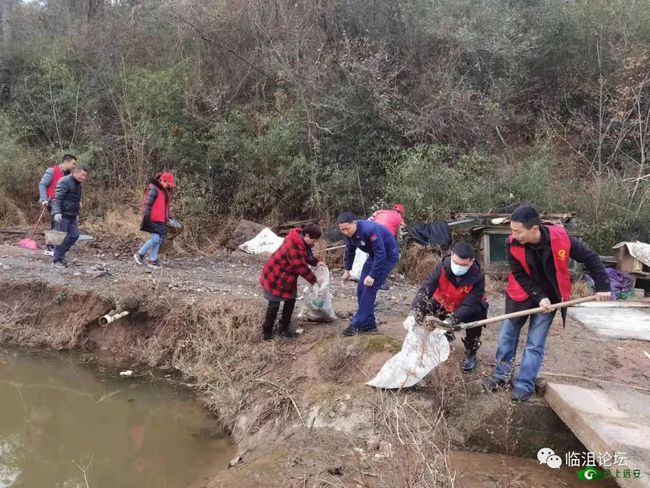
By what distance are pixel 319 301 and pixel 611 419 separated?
309 cm

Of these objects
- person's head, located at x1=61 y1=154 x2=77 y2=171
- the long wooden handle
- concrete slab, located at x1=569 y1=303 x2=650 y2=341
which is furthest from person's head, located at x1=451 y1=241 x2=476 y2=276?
person's head, located at x1=61 y1=154 x2=77 y2=171

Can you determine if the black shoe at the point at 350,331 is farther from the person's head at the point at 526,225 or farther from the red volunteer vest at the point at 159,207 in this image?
the red volunteer vest at the point at 159,207

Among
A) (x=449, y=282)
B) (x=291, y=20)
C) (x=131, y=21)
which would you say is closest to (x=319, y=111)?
(x=291, y=20)

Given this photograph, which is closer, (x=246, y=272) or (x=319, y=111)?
(x=246, y=272)

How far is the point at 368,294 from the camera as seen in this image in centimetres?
538

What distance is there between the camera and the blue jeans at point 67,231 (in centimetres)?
750

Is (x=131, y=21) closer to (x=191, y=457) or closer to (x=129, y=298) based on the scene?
(x=129, y=298)

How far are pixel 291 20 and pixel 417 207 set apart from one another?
510 centimetres

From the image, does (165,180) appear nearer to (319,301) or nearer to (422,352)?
(319,301)

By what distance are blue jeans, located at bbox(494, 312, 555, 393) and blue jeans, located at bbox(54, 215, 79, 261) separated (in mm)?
6094

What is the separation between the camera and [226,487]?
3918mm

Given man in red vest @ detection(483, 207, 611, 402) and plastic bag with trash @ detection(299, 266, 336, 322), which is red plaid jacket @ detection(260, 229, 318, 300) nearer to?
plastic bag with trash @ detection(299, 266, 336, 322)

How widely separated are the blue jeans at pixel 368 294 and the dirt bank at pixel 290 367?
0.92ft

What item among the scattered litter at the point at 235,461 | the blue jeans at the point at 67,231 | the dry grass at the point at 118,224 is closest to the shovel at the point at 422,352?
the scattered litter at the point at 235,461
